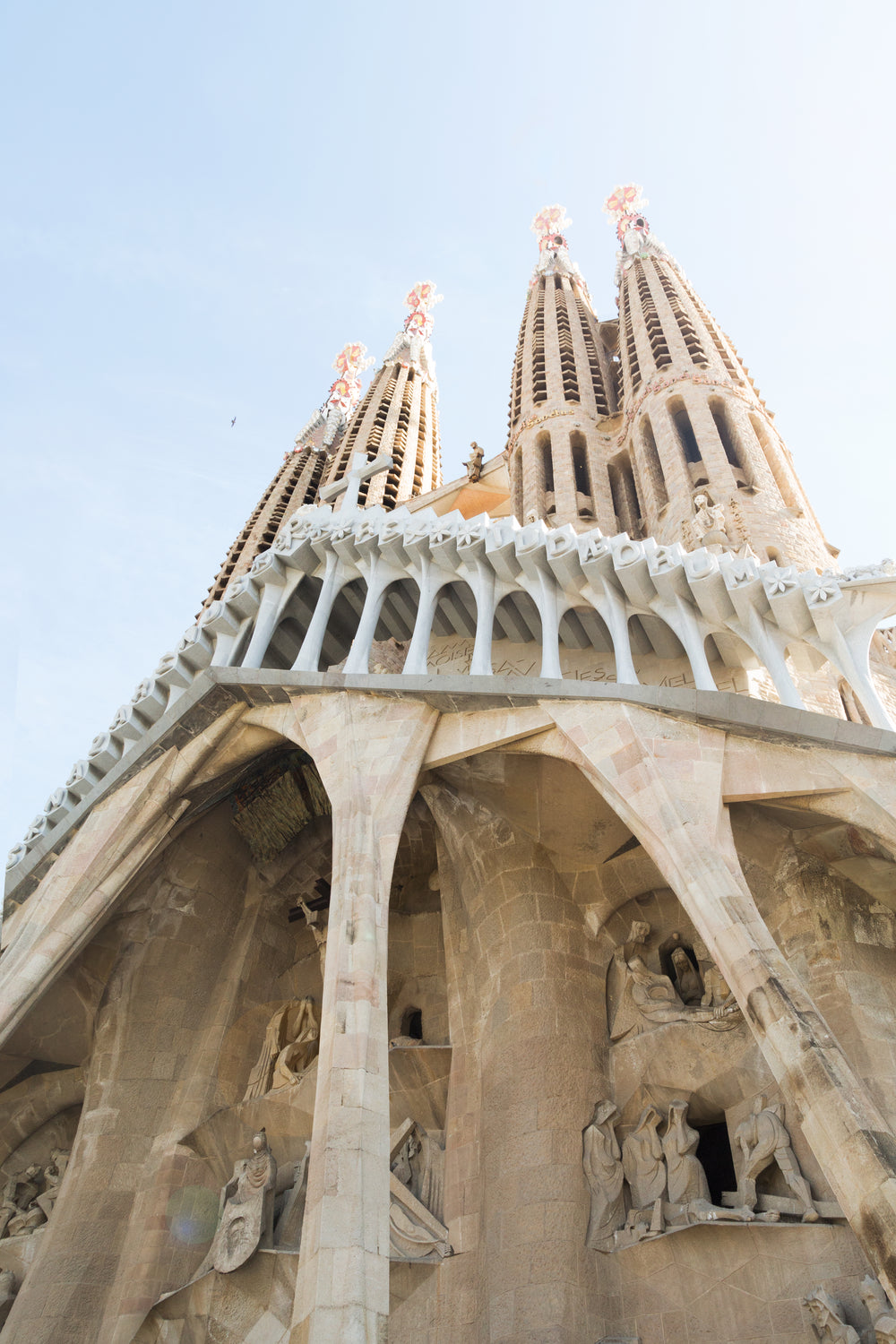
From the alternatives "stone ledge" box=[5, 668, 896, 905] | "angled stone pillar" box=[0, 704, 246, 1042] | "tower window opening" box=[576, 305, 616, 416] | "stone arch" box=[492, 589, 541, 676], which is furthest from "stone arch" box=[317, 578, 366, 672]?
"tower window opening" box=[576, 305, 616, 416]

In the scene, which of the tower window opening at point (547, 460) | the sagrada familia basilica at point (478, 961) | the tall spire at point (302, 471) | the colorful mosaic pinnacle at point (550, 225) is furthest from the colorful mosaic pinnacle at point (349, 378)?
the sagrada familia basilica at point (478, 961)

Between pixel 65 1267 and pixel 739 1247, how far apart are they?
5.99 meters

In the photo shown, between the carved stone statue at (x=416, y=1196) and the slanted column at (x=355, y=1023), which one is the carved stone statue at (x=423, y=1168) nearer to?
the carved stone statue at (x=416, y=1196)

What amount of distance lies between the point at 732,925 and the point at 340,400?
95.1 feet

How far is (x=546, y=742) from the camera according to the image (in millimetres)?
8484

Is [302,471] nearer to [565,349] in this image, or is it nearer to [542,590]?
[565,349]

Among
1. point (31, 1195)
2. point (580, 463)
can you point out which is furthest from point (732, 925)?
point (580, 463)

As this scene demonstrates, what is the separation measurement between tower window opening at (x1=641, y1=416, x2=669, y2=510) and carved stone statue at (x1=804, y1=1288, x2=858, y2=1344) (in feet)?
34.6

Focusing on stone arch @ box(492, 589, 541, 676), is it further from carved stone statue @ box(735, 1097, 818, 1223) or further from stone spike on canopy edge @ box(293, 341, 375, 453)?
stone spike on canopy edge @ box(293, 341, 375, 453)

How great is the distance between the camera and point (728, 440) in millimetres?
15680

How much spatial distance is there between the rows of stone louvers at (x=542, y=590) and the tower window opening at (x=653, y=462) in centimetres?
545

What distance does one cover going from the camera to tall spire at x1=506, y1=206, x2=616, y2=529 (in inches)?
688

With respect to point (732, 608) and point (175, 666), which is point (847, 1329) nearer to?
point (732, 608)

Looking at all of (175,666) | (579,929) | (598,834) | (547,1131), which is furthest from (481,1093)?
(175,666)
